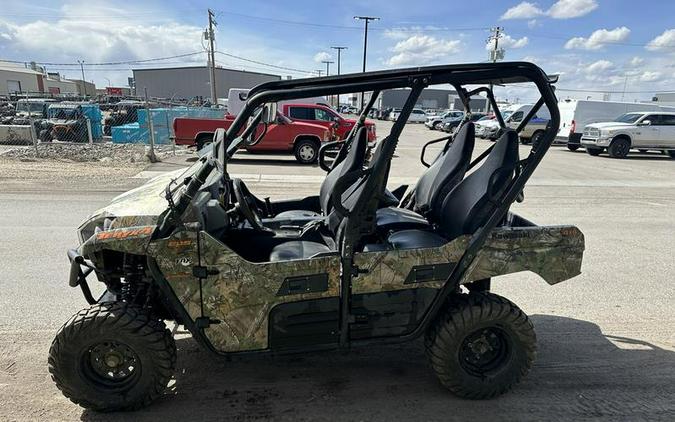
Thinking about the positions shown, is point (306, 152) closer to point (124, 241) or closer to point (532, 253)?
point (532, 253)

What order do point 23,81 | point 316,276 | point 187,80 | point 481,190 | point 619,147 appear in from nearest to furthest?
1. point 316,276
2. point 481,190
3. point 619,147
4. point 23,81
5. point 187,80

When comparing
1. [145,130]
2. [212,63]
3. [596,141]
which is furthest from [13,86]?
[596,141]

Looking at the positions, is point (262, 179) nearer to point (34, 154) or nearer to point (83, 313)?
point (34, 154)

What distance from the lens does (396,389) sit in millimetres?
2828

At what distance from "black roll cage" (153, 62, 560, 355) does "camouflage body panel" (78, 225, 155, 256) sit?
7 cm

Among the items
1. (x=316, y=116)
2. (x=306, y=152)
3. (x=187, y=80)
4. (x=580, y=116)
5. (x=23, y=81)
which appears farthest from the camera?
(x=187, y=80)

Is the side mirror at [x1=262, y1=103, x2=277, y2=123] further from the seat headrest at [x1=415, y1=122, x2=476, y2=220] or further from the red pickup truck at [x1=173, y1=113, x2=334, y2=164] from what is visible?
the red pickup truck at [x1=173, y1=113, x2=334, y2=164]

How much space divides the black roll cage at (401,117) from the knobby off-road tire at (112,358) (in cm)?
22

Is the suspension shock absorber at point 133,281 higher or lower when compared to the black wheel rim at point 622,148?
higher

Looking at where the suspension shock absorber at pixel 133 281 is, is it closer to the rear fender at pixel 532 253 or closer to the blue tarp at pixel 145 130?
the rear fender at pixel 532 253

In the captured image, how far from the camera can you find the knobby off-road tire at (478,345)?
268 centimetres

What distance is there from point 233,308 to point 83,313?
0.83m

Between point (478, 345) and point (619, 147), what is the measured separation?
59.1ft

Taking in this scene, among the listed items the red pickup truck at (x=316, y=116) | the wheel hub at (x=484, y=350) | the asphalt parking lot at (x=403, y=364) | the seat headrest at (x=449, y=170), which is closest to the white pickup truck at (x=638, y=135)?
the red pickup truck at (x=316, y=116)
